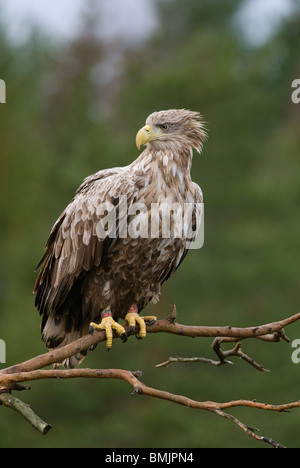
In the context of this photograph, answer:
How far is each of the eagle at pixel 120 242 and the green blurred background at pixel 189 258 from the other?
8742mm

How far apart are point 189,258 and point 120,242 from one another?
943 centimetres

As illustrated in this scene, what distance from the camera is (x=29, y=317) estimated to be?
15.3m

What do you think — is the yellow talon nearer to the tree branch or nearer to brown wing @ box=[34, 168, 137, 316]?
brown wing @ box=[34, 168, 137, 316]

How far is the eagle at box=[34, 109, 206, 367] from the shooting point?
5.34 metres

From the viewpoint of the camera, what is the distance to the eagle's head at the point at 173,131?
18.3 ft

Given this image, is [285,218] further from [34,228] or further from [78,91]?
[78,91]

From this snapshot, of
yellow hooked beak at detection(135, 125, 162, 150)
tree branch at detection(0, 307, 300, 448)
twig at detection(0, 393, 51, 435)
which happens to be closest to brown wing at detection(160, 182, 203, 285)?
yellow hooked beak at detection(135, 125, 162, 150)

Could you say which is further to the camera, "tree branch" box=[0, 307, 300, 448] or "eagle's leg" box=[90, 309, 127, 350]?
"eagle's leg" box=[90, 309, 127, 350]

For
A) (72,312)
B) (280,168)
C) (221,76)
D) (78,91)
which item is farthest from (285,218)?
(72,312)

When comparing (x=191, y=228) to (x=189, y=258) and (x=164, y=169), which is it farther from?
(x=189, y=258)

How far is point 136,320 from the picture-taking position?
17.9 feet

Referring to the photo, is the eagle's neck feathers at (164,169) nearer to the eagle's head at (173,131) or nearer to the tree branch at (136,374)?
the eagle's head at (173,131)

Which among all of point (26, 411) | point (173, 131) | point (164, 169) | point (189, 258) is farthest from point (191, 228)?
point (189, 258)

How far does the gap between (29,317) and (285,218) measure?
17.6ft
